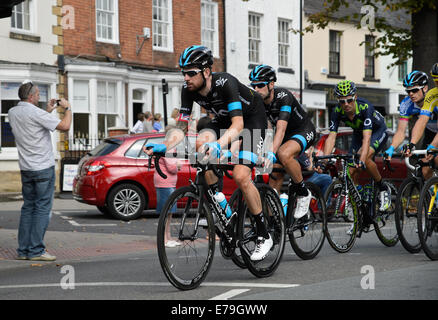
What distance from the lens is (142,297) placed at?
6.12m

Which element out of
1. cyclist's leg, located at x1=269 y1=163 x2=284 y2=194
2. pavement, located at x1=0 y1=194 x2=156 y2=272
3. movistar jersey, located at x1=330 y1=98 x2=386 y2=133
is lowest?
pavement, located at x1=0 y1=194 x2=156 y2=272

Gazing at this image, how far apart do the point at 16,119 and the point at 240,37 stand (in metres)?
22.6

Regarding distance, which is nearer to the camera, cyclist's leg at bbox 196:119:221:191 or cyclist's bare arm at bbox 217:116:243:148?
cyclist's bare arm at bbox 217:116:243:148

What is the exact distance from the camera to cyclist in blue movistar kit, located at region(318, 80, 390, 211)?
9.06 m

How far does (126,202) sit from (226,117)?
7.78 meters

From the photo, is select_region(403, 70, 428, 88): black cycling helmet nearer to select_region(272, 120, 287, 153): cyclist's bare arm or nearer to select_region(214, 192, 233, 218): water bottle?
select_region(272, 120, 287, 153): cyclist's bare arm

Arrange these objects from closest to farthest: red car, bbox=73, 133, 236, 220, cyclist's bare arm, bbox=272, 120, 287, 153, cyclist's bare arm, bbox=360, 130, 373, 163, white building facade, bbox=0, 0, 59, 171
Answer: cyclist's bare arm, bbox=272, 120, 287, 153 → cyclist's bare arm, bbox=360, 130, 373, 163 → red car, bbox=73, 133, 236, 220 → white building facade, bbox=0, 0, 59, 171

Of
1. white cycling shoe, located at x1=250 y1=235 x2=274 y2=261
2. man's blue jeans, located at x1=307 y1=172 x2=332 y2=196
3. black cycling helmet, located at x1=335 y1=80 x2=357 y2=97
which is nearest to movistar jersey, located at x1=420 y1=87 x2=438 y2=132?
black cycling helmet, located at x1=335 y1=80 x2=357 y2=97

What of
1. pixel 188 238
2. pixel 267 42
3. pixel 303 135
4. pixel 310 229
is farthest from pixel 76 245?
pixel 267 42

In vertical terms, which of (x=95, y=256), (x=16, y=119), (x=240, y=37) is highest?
(x=240, y=37)

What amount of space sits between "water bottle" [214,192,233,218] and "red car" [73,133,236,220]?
7.44 meters

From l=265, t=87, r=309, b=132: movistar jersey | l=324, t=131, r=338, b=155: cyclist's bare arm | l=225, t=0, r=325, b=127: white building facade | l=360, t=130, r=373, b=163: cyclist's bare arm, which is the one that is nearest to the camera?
l=265, t=87, r=309, b=132: movistar jersey

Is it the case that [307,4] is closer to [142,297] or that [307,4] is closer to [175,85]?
[175,85]
